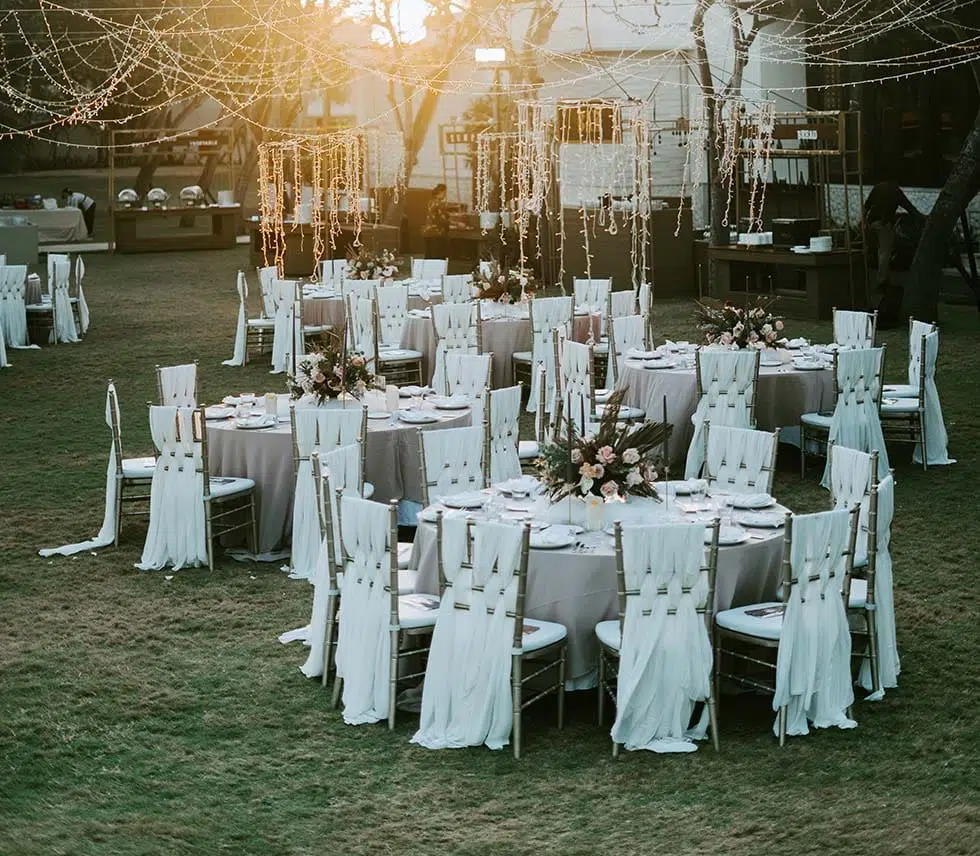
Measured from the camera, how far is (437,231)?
24.9 m

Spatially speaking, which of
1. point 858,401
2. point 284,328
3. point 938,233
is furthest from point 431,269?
point 858,401

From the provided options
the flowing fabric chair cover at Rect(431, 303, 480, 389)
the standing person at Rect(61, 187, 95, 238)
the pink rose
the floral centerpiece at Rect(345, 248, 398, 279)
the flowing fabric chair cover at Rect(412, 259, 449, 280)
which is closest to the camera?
the pink rose

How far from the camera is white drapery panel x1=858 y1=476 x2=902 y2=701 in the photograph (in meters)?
6.47

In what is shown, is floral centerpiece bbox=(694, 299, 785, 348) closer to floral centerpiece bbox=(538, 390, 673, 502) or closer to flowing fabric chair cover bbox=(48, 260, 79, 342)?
floral centerpiece bbox=(538, 390, 673, 502)

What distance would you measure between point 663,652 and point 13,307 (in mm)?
13048

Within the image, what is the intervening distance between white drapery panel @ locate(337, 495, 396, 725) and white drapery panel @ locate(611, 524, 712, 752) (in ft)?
3.13

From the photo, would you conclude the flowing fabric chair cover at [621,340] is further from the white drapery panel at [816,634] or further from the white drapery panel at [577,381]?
the white drapery panel at [816,634]

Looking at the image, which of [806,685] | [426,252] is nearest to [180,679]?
[806,685]

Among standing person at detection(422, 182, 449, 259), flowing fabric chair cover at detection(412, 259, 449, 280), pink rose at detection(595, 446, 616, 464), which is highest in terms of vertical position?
standing person at detection(422, 182, 449, 259)

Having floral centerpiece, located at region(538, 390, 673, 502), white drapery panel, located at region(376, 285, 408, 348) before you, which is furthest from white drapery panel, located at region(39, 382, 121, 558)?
white drapery panel, located at region(376, 285, 408, 348)

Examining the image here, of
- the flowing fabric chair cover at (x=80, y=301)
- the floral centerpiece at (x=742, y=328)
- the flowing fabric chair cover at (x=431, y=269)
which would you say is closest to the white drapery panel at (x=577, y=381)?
the floral centerpiece at (x=742, y=328)

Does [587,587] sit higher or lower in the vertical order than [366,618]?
higher

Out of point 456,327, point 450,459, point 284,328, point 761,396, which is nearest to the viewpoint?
point 450,459

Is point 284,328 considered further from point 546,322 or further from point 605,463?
point 605,463
